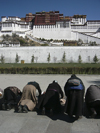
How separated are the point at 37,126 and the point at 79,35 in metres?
48.5

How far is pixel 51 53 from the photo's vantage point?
32.2 metres

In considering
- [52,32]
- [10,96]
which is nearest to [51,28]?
[52,32]

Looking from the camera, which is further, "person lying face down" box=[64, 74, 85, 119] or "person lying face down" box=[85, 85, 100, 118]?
"person lying face down" box=[85, 85, 100, 118]

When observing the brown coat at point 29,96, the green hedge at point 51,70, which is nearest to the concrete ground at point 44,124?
the brown coat at point 29,96

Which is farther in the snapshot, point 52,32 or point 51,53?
point 52,32

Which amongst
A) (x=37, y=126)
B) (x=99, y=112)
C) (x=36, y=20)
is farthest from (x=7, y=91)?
(x=36, y=20)

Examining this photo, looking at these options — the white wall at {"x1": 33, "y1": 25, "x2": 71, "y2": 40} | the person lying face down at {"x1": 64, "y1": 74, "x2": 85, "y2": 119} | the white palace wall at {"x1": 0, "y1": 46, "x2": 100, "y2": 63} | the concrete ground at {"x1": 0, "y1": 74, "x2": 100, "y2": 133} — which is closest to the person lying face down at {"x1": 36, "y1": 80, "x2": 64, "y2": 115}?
the concrete ground at {"x1": 0, "y1": 74, "x2": 100, "y2": 133}

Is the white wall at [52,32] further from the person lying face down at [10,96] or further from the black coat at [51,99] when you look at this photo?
the black coat at [51,99]

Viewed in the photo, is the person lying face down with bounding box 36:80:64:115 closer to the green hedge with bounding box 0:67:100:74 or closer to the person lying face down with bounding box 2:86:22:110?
the person lying face down with bounding box 2:86:22:110

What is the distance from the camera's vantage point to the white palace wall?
104ft

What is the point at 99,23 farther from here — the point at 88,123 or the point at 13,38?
the point at 88,123

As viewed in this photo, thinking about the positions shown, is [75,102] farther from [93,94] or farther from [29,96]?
[29,96]

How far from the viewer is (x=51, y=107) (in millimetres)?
4152

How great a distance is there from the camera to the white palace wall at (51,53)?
31.6 m
